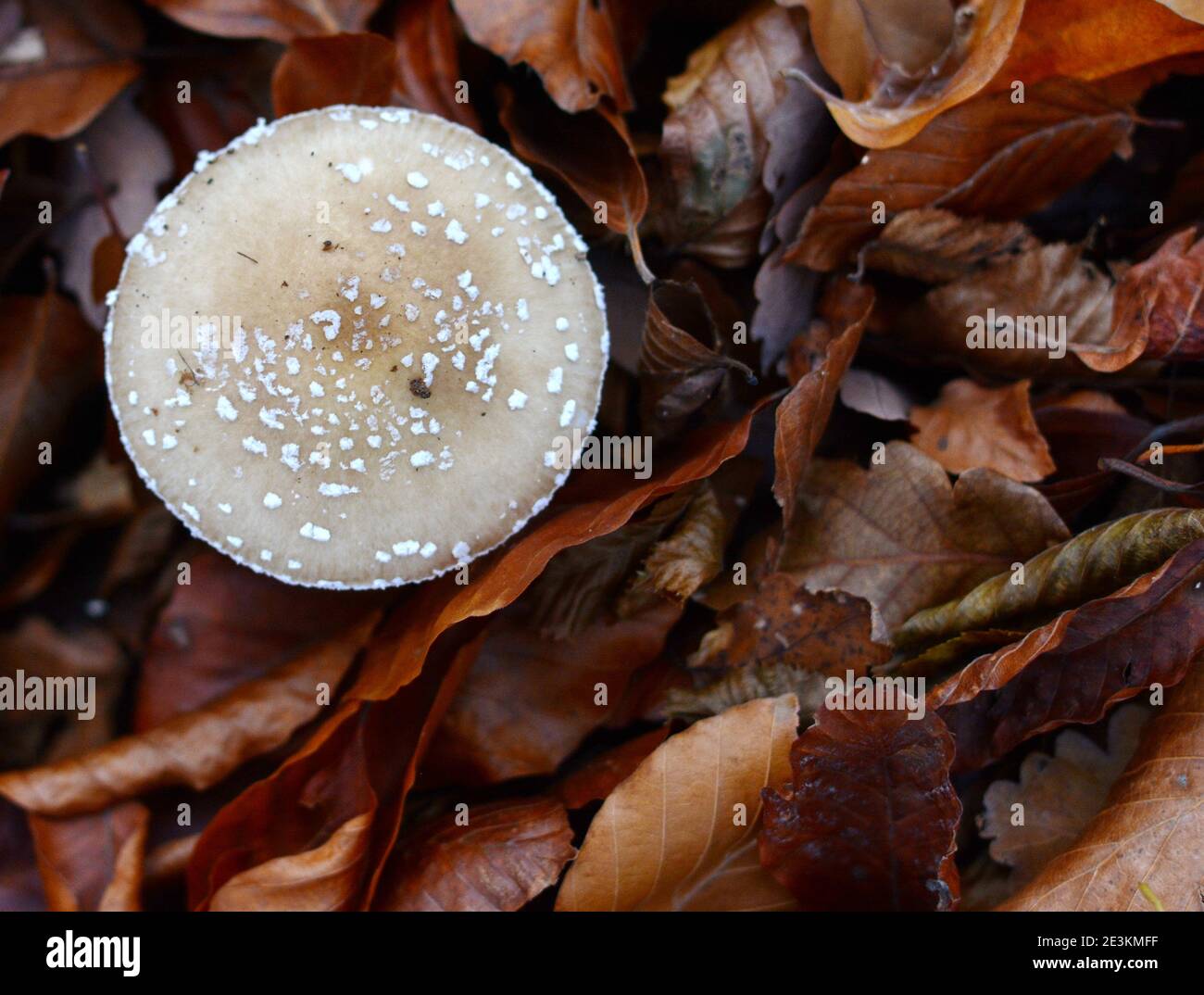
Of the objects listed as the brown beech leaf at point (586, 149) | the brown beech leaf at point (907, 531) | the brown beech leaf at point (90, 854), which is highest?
the brown beech leaf at point (586, 149)

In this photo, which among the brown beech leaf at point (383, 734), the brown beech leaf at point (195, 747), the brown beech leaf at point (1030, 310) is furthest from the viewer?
the brown beech leaf at point (195, 747)

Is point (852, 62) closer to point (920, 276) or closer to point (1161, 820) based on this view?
point (920, 276)

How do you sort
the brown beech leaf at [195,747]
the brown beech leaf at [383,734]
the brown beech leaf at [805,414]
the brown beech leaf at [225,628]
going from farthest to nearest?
the brown beech leaf at [225,628], the brown beech leaf at [195,747], the brown beech leaf at [383,734], the brown beech leaf at [805,414]

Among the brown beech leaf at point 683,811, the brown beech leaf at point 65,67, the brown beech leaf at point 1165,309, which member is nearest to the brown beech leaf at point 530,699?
the brown beech leaf at point 683,811

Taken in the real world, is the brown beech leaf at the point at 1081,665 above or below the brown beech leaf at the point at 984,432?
below

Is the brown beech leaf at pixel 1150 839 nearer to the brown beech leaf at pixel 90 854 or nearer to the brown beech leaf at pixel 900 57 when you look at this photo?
the brown beech leaf at pixel 900 57

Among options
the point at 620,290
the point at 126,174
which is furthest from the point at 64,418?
the point at 620,290

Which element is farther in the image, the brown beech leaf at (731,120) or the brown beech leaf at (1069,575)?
the brown beech leaf at (731,120)

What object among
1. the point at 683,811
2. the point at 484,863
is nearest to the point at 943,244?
the point at 683,811
